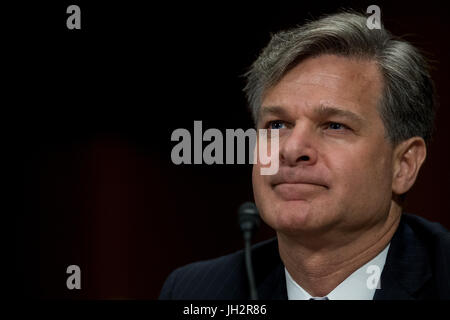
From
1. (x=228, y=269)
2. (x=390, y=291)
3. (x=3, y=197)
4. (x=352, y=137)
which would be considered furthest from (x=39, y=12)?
(x=390, y=291)

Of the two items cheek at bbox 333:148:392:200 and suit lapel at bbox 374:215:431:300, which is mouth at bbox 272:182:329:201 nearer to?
cheek at bbox 333:148:392:200

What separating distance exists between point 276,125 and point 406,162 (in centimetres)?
38

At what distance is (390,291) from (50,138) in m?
1.77

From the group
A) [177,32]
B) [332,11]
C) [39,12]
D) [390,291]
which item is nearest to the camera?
[390,291]

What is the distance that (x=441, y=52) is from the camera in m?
2.12

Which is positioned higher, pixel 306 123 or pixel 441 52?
pixel 441 52

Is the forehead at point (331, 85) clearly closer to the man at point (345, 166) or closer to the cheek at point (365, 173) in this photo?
the man at point (345, 166)

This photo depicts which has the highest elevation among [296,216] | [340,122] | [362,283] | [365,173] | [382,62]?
[382,62]

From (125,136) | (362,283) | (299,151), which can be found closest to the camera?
(299,151)

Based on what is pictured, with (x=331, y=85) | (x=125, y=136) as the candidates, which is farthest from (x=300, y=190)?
(x=125, y=136)

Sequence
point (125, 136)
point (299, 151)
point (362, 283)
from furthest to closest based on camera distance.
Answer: point (125, 136), point (362, 283), point (299, 151)

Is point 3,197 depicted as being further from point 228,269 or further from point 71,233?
point 228,269

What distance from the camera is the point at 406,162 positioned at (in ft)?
4.94

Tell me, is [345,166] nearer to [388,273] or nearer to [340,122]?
[340,122]
